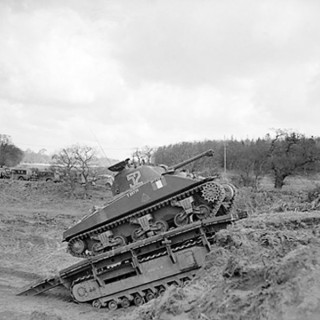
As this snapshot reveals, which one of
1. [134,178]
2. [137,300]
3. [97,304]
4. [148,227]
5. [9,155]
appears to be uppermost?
[9,155]

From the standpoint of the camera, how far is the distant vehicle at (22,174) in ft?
130

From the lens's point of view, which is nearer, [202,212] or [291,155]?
[202,212]

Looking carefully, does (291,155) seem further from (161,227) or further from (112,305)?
(112,305)

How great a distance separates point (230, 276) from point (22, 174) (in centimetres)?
3718

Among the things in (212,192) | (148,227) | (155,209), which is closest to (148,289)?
(148,227)

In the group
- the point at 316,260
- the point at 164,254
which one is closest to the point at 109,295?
the point at 164,254

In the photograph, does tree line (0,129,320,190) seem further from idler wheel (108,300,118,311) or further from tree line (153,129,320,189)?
idler wheel (108,300,118,311)

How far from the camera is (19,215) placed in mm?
26141

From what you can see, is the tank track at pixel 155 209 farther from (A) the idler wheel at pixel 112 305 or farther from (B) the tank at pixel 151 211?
(A) the idler wheel at pixel 112 305

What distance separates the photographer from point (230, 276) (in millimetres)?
5621

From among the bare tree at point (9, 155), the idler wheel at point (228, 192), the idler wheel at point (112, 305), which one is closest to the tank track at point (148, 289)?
the idler wheel at point (112, 305)

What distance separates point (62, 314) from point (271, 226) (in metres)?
5.55

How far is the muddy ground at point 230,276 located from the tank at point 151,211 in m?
1.32

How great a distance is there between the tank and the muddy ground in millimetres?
1316
